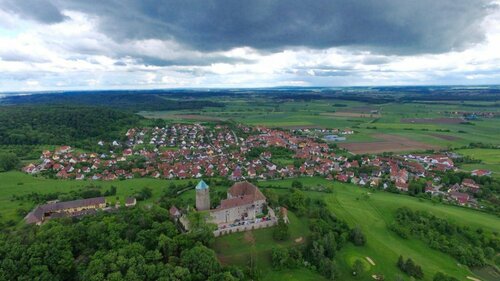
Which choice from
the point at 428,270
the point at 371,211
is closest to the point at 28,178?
the point at 371,211

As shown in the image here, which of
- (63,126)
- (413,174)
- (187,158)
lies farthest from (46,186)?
(413,174)

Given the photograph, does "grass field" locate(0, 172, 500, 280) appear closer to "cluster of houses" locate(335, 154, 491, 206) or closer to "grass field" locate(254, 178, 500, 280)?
"grass field" locate(254, 178, 500, 280)

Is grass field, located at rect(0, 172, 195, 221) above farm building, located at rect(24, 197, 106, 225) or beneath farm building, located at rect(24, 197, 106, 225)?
beneath

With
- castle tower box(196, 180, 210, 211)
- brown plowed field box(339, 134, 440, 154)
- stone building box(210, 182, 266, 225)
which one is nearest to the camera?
stone building box(210, 182, 266, 225)

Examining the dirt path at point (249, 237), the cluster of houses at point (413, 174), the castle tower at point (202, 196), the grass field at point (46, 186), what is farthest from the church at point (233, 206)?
the cluster of houses at point (413, 174)

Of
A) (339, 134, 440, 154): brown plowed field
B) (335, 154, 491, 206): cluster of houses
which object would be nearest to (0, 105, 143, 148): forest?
(339, 134, 440, 154): brown plowed field

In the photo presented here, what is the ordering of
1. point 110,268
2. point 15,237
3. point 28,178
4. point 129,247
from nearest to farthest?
1. point 110,268
2. point 129,247
3. point 15,237
4. point 28,178

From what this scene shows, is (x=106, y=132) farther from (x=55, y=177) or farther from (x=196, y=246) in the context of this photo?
(x=196, y=246)
